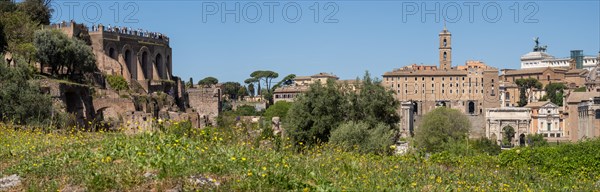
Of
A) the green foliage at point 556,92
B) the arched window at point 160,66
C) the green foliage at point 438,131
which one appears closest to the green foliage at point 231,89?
the green foliage at point 556,92

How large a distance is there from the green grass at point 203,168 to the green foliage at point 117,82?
28307mm

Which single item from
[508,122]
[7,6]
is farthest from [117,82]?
[508,122]

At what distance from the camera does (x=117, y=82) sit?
44125 mm

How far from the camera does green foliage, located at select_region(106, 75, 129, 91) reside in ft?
143

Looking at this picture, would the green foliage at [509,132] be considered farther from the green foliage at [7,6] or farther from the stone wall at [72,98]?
the stone wall at [72,98]

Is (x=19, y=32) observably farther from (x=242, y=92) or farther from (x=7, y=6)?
(x=242, y=92)

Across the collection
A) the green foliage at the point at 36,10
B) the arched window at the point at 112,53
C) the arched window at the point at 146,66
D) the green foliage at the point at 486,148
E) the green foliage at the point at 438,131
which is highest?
the green foliage at the point at 36,10

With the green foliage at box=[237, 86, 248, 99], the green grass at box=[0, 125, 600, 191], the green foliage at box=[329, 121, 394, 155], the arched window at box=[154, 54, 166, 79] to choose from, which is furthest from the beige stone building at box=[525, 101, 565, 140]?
the green grass at box=[0, 125, 600, 191]

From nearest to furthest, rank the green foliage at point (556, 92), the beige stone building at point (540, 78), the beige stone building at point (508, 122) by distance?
the beige stone building at point (508, 122) < the green foliage at point (556, 92) < the beige stone building at point (540, 78)

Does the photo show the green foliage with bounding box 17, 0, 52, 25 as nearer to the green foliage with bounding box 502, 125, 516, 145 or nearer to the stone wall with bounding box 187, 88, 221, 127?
the stone wall with bounding box 187, 88, 221, 127

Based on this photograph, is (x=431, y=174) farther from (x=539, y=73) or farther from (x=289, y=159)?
(x=539, y=73)

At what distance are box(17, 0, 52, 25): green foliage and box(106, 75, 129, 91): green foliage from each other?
22.8 ft

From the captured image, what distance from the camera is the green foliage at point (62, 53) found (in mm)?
38812

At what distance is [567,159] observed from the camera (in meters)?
22.4
